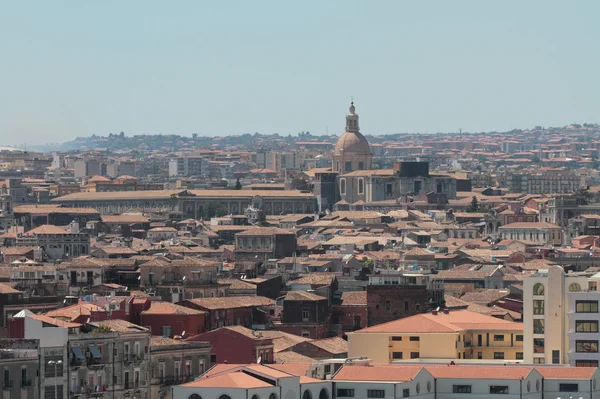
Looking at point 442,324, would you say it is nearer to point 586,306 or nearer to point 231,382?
point 586,306

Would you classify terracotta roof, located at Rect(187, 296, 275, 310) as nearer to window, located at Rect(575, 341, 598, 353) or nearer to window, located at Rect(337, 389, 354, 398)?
window, located at Rect(575, 341, 598, 353)

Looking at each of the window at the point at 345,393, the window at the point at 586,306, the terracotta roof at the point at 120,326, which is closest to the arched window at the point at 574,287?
the window at the point at 586,306

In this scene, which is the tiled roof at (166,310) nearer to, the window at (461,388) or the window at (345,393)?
the window at (345,393)

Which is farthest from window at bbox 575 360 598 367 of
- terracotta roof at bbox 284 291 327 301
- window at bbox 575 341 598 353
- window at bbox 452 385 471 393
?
terracotta roof at bbox 284 291 327 301

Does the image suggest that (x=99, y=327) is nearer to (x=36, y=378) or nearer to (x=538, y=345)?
(x=36, y=378)

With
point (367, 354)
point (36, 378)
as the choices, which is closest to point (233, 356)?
point (367, 354)

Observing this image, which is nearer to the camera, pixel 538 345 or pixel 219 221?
pixel 538 345
